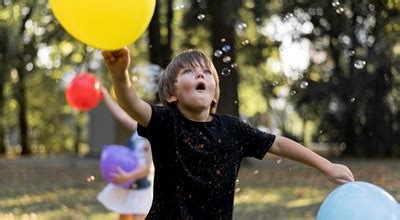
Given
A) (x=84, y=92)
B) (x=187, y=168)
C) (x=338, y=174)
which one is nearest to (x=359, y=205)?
(x=338, y=174)

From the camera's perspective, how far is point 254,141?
3357 millimetres

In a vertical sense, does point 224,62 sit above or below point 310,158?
below

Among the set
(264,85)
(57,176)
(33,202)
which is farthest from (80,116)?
(33,202)

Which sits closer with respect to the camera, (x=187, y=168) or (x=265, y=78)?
(x=187, y=168)

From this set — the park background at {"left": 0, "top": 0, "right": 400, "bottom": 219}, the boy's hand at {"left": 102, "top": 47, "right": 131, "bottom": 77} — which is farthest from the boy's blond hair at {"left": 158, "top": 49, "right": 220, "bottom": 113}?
the park background at {"left": 0, "top": 0, "right": 400, "bottom": 219}

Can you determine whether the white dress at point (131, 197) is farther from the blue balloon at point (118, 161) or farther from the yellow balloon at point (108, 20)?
the yellow balloon at point (108, 20)

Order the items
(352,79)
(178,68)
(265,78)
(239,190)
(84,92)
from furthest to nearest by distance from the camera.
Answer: (265,78) → (352,79) → (239,190) → (84,92) → (178,68)

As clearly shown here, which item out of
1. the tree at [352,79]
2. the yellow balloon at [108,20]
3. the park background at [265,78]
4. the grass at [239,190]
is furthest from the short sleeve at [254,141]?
the tree at [352,79]

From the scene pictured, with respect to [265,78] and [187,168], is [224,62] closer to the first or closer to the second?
[265,78]

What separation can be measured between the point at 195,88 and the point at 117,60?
0.53 meters

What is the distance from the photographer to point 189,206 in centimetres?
307

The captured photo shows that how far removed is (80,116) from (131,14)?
25527mm

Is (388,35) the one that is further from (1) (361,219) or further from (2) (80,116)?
(2) (80,116)

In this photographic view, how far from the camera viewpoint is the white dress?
5773mm
